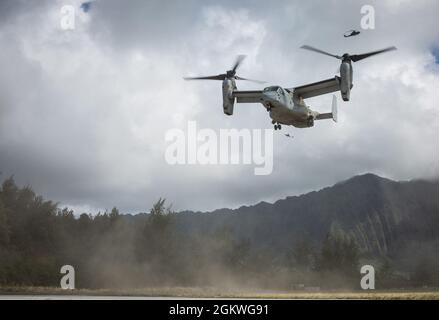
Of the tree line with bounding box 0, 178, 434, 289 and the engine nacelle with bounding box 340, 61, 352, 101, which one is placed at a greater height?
the engine nacelle with bounding box 340, 61, 352, 101

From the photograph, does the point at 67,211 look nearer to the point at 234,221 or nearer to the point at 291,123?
the point at 291,123

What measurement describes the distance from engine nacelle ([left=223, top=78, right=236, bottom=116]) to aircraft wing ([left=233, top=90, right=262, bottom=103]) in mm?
513

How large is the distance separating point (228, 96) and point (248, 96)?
1764mm

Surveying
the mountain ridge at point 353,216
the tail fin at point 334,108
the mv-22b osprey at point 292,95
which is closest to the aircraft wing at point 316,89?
the mv-22b osprey at point 292,95

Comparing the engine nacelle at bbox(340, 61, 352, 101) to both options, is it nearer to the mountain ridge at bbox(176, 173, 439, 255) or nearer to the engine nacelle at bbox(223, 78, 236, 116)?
the engine nacelle at bbox(223, 78, 236, 116)

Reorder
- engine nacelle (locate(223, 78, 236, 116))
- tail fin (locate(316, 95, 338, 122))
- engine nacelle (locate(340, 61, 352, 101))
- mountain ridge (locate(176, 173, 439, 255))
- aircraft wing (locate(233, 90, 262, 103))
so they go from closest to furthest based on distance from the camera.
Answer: engine nacelle (locate(340, 61, 352, 101)), engine nacelle (locate(223, 78, 236, 116)), aircraft wing (locate(233, 90, 262, 103)), tail fin (locate(316, 95, 338, 122)), mountain ridge (locate(176, 173, 439, 255))

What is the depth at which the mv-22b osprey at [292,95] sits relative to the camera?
3027 cm

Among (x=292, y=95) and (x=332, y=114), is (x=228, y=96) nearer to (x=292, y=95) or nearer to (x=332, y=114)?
(x=292, y=95)

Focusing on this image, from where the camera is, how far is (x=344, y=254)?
55.0 metres

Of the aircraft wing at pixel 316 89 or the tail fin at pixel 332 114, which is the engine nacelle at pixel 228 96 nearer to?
the aircraft wing at pixel 316 89

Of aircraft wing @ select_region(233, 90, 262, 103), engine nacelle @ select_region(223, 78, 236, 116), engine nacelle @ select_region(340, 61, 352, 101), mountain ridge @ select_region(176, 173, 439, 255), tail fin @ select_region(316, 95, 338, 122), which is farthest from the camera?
mountain ridge @ select_region(176, 173, 439, 255)

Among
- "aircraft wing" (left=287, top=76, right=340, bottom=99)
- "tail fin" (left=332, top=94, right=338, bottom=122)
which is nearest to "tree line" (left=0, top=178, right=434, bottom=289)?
"tail fin" (left=332, top=94, right=338, bottom=122)

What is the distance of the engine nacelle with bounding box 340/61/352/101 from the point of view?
29969 millimetres
